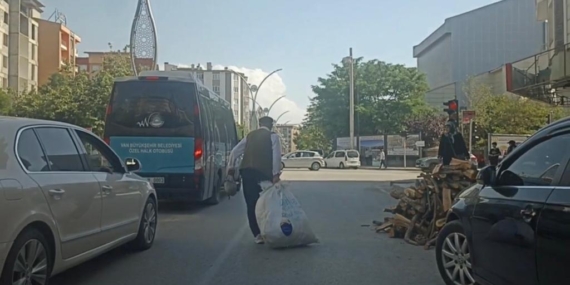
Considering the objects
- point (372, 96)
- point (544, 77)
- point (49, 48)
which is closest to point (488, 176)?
point (544, 77)

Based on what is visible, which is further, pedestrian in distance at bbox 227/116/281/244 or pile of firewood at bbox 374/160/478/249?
pile of firewood at bbox 374/160/478/249

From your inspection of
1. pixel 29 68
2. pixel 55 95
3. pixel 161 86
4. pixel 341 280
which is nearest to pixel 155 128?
pixel 161 86

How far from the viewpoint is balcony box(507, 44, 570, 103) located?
17.5 metres

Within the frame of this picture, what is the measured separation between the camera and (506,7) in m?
70.5

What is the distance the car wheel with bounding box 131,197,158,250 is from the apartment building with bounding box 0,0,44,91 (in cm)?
5093

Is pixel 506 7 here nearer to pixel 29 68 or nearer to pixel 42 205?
pixel 29 68

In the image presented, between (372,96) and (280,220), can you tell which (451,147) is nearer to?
(280,220)

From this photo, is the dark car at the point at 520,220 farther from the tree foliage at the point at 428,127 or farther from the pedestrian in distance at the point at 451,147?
the tree foliage at the point at 428,127

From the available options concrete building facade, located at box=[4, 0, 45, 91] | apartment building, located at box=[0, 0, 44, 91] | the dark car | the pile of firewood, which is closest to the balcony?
the pile of firewood

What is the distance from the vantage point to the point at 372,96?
59969 millimetres

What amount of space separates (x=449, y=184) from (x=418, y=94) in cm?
5199

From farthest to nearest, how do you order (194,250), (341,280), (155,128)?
(155,128), (194,250), (341,280)

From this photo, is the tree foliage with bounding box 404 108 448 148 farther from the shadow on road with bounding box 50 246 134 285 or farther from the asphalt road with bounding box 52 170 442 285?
the shadow on road with bounding box 50 246 134 285

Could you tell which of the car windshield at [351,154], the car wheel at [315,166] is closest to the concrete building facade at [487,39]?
the car windshield at [351,154]
